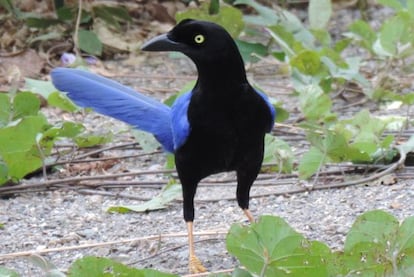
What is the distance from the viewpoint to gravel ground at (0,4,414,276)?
325 cm

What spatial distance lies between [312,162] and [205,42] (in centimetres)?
91

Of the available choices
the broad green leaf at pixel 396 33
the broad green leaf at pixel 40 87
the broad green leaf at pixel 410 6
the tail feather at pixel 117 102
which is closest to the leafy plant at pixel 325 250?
the tail feather at pixel 117 102

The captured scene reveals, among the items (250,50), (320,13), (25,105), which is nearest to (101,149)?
(25,105)

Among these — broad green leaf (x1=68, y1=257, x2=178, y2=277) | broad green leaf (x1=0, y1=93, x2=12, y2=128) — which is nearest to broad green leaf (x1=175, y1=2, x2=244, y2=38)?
broad green leaf (x1=0, y1=93, x2=12, y2=128)

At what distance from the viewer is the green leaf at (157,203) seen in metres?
3.70

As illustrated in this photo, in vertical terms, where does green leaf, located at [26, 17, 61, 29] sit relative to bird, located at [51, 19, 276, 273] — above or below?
below

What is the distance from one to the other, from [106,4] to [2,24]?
58 cm

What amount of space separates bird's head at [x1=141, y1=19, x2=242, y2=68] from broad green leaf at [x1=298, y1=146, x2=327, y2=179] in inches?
31.9

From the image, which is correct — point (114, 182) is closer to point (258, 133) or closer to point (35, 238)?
point (35, 238)

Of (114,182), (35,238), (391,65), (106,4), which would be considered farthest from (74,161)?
(106,4)

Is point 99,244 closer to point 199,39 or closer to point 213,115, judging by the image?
point 213,115

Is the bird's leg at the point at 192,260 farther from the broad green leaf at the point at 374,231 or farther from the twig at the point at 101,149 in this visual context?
the twig at the point at 101,149

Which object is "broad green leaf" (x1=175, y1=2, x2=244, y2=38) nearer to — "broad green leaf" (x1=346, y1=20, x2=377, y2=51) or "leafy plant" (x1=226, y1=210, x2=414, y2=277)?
"broad green leaf" (x1=346, y1=20, x2=377, y2=51)

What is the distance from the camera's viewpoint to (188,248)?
328cm
